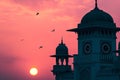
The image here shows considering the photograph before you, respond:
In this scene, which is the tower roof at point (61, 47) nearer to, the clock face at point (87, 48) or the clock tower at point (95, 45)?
the clock tower at point (95, 45)

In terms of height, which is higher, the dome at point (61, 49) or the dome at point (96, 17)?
the dome at point (96, 17)

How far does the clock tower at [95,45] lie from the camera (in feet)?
335

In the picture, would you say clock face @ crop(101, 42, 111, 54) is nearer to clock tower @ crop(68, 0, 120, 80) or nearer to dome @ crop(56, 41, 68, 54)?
clock tower @ crop(68, 0, 120, 80)

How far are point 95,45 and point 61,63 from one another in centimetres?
1252

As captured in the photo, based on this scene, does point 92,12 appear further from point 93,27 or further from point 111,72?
point 111,72

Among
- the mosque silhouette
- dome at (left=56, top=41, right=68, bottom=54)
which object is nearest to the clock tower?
the mosque silhouette

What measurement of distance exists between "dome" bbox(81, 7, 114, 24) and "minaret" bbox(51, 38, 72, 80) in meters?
9.74

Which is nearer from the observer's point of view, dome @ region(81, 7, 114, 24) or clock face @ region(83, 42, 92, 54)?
dome @ region(81, 7, 114, 24)

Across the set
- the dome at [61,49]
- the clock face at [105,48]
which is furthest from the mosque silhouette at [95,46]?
the dome at [61,49]

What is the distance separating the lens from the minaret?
110875 mm

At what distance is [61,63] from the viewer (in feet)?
371

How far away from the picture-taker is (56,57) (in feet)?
371

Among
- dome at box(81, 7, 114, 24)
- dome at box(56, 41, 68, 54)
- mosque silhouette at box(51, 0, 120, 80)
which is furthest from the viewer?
dome at box(56, 41, 68, 54)

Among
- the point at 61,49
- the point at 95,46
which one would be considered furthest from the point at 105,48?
the point at 61,49
